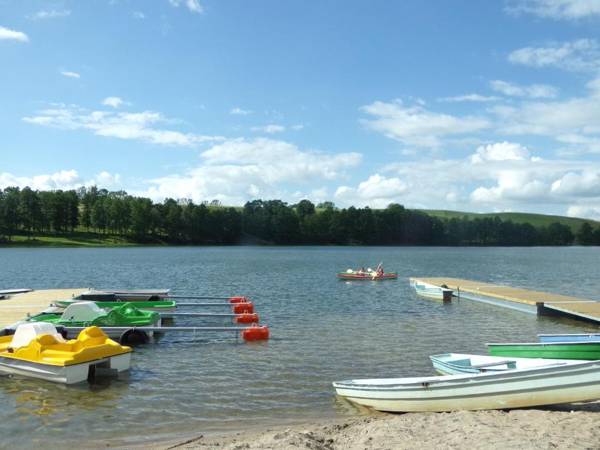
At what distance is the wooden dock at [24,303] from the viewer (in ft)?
75.5

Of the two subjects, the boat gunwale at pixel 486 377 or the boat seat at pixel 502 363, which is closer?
the boat gunwale at pixel 486 377

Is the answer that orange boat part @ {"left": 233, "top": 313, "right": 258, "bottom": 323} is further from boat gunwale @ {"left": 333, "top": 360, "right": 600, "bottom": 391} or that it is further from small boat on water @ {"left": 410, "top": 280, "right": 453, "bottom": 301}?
small boat on water @ {"left": 410, "top": 280, "right": 453, "bottom": 301}

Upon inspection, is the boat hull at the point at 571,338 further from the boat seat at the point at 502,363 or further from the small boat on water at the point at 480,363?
the boat seat at the point at 502,363

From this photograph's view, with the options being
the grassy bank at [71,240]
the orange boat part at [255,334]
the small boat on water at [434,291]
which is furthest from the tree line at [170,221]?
the orange boat part at [255,334]

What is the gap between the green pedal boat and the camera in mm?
21016

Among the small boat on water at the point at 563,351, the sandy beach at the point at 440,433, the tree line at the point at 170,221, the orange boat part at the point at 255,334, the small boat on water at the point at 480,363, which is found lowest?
the orange boat part at the point at 255,334

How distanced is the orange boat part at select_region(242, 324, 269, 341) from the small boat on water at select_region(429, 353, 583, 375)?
875 centimetres

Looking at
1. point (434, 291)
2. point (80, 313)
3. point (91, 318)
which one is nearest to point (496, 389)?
point (91, 318)

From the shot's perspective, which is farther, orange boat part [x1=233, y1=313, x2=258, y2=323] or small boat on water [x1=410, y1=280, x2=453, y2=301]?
small boat on water [x1=410, y1=280, x2=453, y2=301]

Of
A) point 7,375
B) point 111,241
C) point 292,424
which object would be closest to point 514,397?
point 292,424

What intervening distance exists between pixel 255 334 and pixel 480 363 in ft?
33.3

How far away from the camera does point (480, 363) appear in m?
14.2

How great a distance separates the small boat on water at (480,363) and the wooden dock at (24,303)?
52.8 feet

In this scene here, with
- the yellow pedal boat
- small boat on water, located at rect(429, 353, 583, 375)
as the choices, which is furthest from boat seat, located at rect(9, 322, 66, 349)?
small boat on water, located at rect(429, 353, 583, 375)
